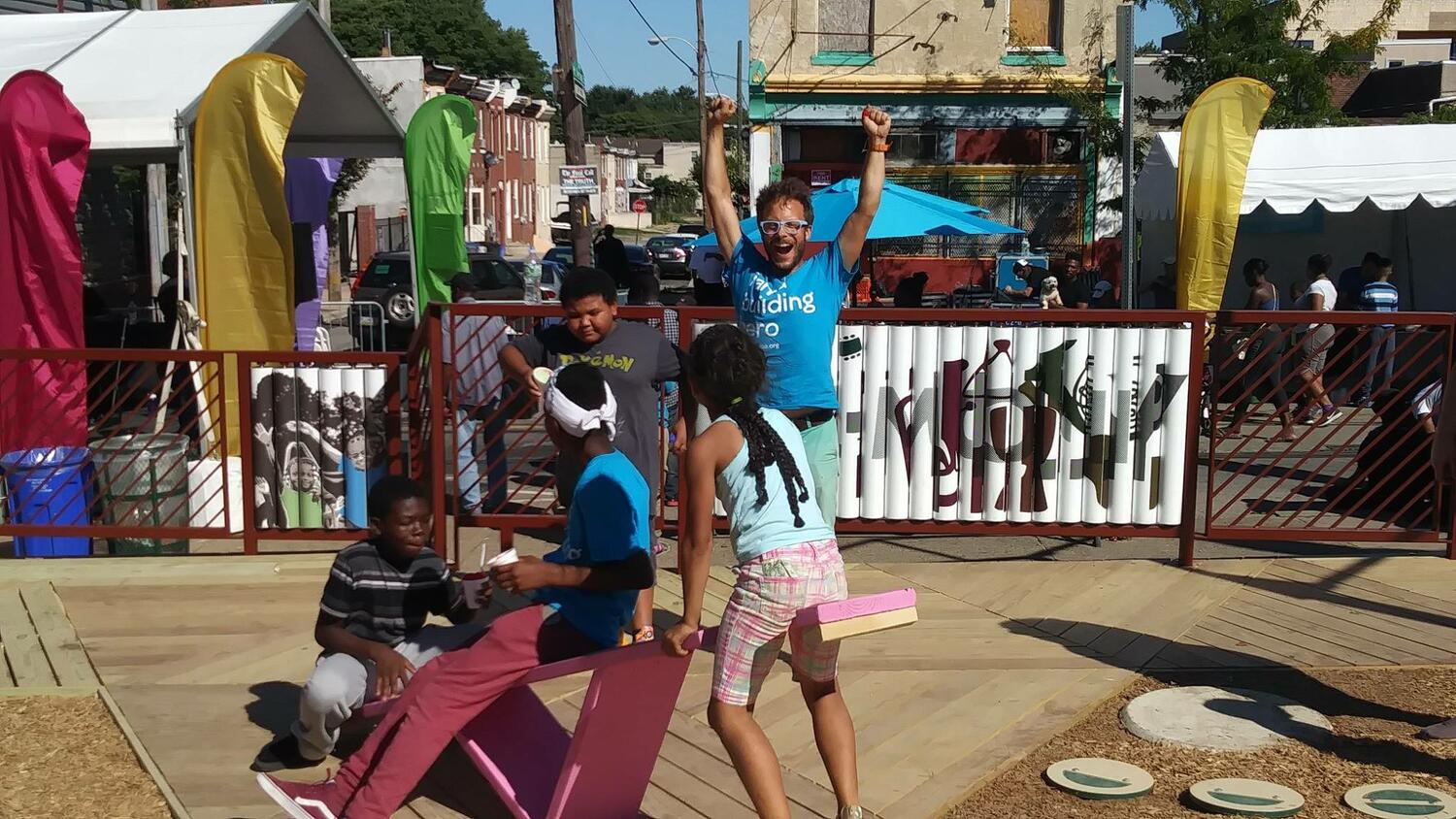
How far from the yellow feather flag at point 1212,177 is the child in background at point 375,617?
5444 mm

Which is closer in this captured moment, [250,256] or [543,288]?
[250,256]

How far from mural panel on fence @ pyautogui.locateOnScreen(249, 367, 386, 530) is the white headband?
372 centimetres

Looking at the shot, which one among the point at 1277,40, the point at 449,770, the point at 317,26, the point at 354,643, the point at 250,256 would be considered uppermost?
the point at 1277,40

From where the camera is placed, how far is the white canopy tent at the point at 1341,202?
48.5 ft

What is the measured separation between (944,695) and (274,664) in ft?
9.31

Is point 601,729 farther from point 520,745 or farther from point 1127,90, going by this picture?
point 1127,90

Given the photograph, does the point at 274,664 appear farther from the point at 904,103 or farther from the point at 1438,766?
the point at 904,103

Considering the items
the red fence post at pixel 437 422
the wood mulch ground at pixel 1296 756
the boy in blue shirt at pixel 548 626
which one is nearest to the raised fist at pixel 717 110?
the boy in blue shirt at pixel 548 626

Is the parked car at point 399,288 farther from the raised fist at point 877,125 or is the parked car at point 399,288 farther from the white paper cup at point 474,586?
the white paper cup at point 474,586

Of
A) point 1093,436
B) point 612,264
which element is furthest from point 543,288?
point 1093,436

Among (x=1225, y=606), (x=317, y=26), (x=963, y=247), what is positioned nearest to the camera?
(x=1225, y=606)

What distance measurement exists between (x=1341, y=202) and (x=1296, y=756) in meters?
11.4

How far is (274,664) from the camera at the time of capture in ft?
19.4

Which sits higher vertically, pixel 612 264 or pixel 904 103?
pixel 904 103
